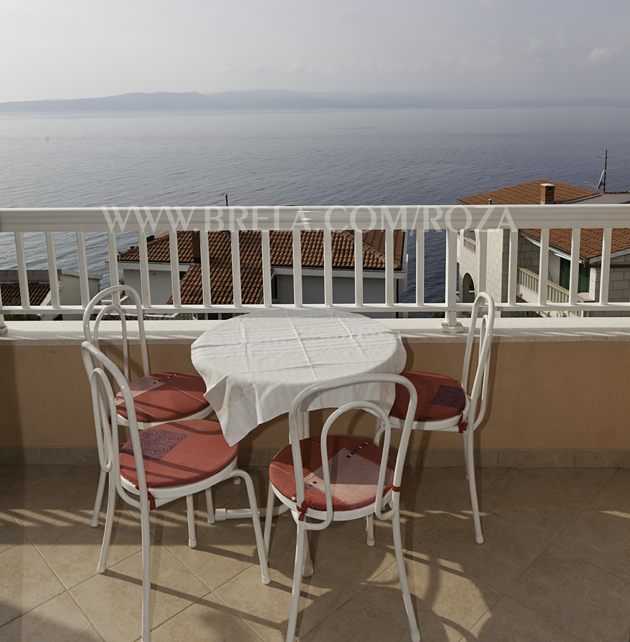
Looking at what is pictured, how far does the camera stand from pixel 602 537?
2.75 metres

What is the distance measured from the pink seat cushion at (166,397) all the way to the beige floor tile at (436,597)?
98 centimetres

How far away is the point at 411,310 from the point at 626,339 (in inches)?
39.9

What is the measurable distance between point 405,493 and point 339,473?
102 cm

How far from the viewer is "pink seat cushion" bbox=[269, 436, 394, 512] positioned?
205 cm

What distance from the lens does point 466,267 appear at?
3584cm

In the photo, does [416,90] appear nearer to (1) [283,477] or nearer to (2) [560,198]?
(2) [560,198]

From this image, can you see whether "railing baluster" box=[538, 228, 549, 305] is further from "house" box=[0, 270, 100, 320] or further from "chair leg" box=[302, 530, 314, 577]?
"house" box=[0, 270, 100, 320]

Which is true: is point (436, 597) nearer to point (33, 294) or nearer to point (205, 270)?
point (205, 270)

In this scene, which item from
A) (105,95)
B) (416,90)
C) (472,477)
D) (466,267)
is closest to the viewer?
(472,477)

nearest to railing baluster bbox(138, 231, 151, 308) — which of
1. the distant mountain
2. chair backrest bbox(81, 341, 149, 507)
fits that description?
chair backrest bbox(81, 341, 149, 507)

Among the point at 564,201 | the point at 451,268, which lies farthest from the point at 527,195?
the point at 451,268

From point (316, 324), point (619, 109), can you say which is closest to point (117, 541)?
point (316, 324)

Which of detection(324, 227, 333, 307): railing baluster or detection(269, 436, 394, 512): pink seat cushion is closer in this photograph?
detection(269, 436, 394, 512): pink seat cushion

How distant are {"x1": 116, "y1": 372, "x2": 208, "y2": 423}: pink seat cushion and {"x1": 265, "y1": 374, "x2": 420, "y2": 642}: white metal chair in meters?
0.55
